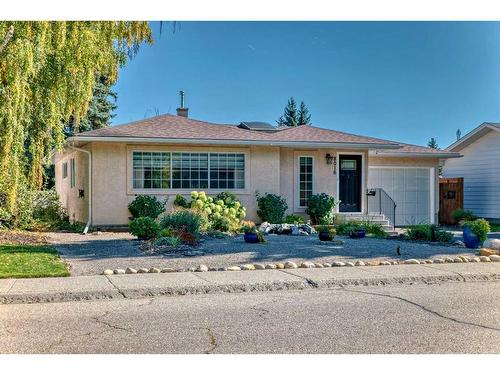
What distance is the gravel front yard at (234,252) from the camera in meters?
10.7

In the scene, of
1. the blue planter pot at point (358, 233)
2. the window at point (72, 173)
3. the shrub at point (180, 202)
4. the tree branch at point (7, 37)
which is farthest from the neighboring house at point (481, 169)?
the tree branch at point (7, 37)

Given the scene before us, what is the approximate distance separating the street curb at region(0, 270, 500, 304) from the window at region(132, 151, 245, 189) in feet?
32.5

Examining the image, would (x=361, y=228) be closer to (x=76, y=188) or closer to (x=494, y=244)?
(x=494, y=244)

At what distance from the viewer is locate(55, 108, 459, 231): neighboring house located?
17688 millimetres

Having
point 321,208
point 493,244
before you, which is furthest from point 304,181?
point 493,244

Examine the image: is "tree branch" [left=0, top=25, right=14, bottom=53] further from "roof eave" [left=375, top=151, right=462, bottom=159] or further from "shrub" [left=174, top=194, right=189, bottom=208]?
"roof eave" [left=375, top=151, right=462, bottom=159]

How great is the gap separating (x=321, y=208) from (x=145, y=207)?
216 inches

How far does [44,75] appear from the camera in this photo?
39.3 feet

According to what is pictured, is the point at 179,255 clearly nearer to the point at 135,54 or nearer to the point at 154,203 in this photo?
the point at 135,54

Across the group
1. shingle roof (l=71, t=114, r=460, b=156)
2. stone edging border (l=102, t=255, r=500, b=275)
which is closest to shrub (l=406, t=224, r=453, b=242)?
stone edging border (l=102, t=255, r=500, b=275)

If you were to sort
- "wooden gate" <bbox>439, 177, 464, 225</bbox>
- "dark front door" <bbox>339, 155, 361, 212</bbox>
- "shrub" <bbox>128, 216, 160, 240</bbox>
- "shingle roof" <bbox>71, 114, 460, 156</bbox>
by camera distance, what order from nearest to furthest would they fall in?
1. "shrub" <bbox>128, 216, 160, 240</bbox>
2. "shingle roof" <bbox>71, 114, 460, 156</bbox>
3. "dark front door" <bbox>339, 155, 361, 212</bbox>
4. "wooden gate" <bbox>439, 177, 464, 225</bbox>

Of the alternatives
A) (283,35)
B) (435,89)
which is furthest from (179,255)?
(435,89)

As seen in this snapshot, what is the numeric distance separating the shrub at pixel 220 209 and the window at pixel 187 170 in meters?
0.58

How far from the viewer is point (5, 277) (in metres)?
8.91
